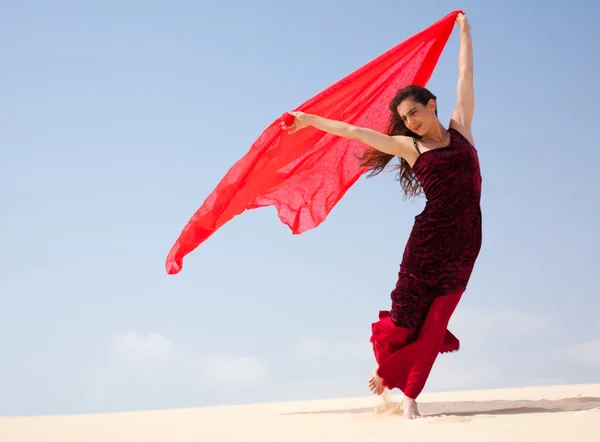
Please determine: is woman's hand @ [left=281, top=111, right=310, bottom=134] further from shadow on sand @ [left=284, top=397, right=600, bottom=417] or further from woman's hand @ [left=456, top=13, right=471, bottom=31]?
shadow on sand @ [left=284, top=397, right=600, bottom=417]

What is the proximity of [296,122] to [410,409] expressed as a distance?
8.42ft

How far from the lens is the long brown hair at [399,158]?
615cm

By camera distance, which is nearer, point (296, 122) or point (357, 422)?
point (357, 422)

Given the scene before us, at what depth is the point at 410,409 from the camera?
5.63 metres

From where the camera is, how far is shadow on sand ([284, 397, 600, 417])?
6002 mm

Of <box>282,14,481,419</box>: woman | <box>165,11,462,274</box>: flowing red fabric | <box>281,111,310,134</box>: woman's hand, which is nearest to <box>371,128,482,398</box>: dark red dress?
<box>282,14,481,419</box>: woman

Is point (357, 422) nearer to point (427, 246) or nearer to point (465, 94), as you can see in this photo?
Result: point (427, 246)

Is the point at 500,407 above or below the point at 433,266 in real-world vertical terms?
below

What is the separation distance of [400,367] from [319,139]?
2394 millimetres

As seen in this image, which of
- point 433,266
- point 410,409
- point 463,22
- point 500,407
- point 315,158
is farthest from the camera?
point 315,158

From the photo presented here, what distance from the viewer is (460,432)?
448cm

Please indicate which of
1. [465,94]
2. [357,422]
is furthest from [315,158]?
[357,422]

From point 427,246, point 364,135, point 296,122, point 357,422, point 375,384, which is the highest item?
point 296,122

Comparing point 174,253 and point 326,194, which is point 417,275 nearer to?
point 326,194
